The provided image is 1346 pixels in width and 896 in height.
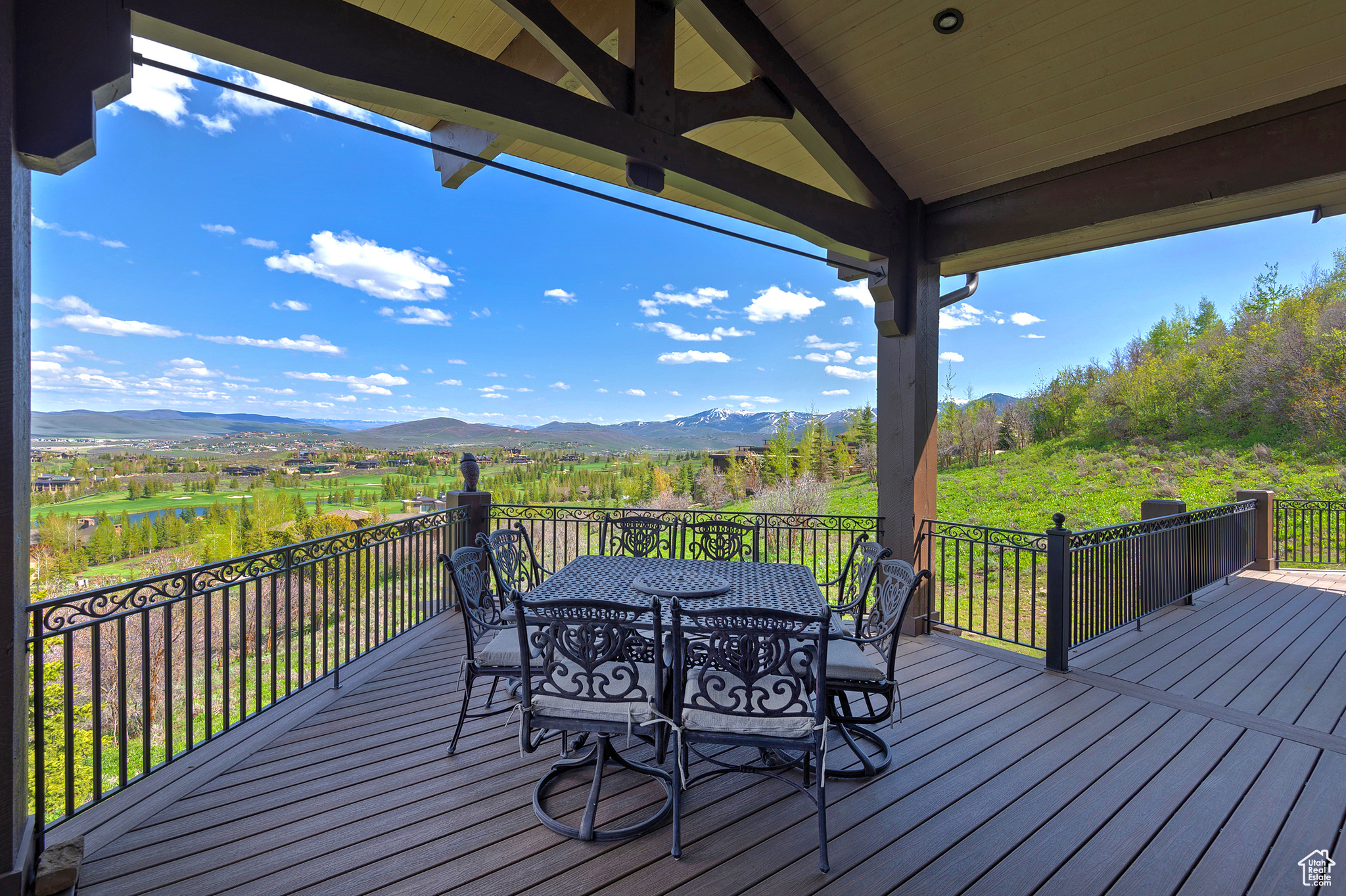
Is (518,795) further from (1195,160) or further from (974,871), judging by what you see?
(1195,160)

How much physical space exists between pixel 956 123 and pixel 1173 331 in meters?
17.3

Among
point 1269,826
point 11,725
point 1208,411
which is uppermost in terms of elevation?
point 1208,411

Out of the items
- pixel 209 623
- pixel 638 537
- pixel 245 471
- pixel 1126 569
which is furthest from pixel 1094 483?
pixel 245 471

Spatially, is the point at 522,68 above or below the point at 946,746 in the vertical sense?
above

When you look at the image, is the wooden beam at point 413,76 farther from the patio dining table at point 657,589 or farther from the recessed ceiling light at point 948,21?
the patio dining table at point 657,589

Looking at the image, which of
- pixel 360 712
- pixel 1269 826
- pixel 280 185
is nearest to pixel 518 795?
pixel 360 712

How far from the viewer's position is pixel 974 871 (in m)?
1.80

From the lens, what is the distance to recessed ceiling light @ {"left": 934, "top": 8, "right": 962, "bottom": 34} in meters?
2.87

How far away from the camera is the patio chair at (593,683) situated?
1.91 m

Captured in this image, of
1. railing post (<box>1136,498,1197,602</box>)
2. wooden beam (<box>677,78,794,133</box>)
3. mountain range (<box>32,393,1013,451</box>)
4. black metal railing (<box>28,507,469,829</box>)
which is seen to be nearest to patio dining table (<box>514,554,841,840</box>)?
black metal railing (<box>28,507,469,829</box>)

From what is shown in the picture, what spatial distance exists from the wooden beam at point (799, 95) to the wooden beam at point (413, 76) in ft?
1.73

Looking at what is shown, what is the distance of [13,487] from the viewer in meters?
1.59

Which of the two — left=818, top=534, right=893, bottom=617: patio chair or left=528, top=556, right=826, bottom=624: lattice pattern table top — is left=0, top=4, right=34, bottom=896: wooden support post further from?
left=818, top=534, right=893, bottom=617: patio chair

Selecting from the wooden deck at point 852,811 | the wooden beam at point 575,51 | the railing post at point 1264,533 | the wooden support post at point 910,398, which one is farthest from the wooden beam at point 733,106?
Result: the railing post at point 1264,533
